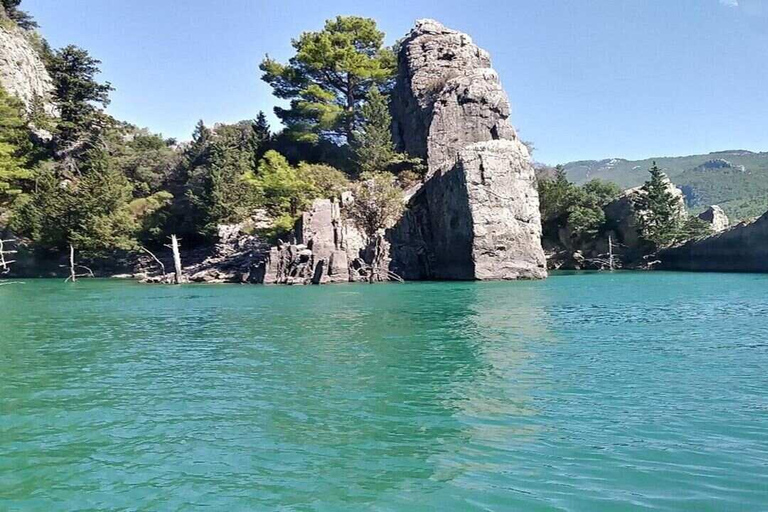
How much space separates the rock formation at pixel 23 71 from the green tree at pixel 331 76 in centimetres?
2236

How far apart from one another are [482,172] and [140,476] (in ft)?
124

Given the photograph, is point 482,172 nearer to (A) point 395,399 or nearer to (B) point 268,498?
(A) point 395,399

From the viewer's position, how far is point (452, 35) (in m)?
54.8

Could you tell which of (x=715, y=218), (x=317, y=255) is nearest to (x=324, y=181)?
(x=317, y=255)

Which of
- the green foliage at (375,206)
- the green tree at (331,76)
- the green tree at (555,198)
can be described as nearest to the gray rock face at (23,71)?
the green tree at (331,76)

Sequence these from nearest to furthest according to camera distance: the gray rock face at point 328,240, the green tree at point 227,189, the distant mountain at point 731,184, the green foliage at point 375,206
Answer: the gray rock face at point 328,240
the green foliage at point 375,206
the green tree at point 227,189
the distant mountain at point 731,184

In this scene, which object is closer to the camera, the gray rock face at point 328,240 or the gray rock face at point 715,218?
the gray rock face at point 328,240

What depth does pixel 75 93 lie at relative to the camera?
58812mm

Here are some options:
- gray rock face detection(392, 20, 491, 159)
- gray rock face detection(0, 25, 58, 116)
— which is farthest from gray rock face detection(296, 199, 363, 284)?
gray rock face detection(0, 25, 58, 116)

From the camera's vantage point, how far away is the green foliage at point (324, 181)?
4795cm

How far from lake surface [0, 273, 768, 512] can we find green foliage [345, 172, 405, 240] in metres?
25.9

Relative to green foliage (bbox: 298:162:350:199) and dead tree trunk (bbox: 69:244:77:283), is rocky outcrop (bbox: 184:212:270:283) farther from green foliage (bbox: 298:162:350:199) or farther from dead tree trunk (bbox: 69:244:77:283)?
dead tree trunk (bbox: 69:244:77:283)

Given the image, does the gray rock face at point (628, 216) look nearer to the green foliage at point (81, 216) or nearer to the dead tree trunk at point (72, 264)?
the green foliage at point (81, 216)

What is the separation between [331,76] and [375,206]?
59.1 feet
